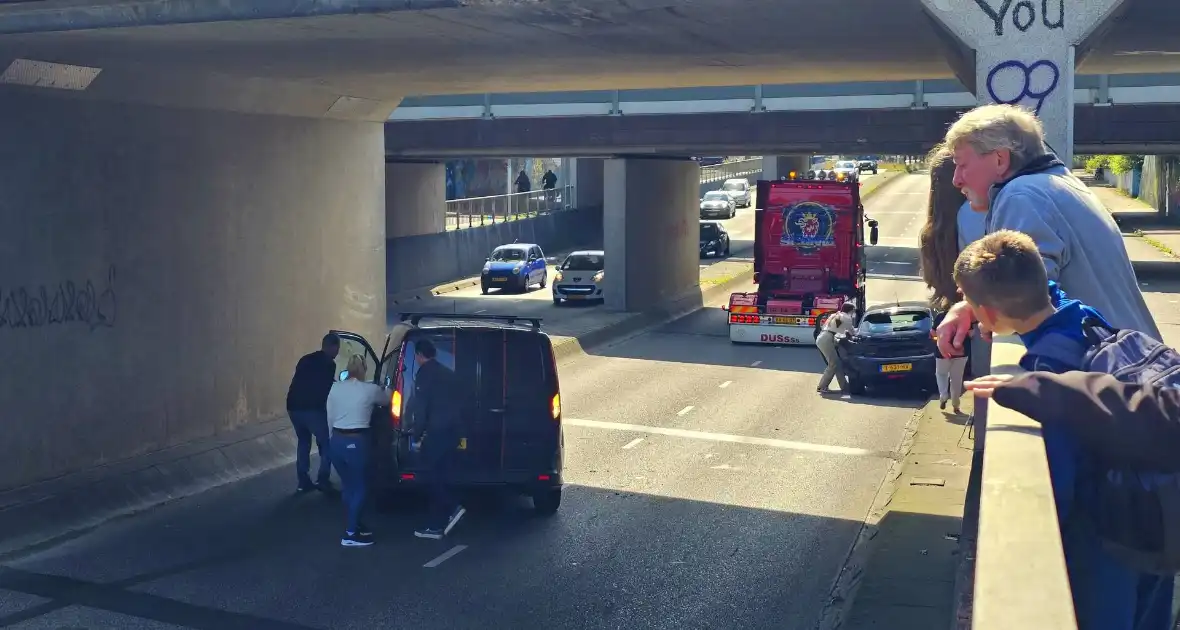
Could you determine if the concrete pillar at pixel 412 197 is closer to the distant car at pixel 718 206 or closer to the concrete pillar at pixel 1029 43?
the distant car at pixel 718 206

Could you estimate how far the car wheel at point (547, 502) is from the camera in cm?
1355

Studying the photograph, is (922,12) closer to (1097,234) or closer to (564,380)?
(1097,234)

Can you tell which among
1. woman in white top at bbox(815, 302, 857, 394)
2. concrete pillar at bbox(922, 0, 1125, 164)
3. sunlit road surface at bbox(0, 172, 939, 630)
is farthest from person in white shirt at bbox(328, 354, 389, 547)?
woman in white top at bbox(815, 302, 857, 394)

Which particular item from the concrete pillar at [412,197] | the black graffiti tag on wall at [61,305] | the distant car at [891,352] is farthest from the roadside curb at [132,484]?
the concrete pillar at [412,197]

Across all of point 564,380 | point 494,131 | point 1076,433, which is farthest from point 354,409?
point 494,131

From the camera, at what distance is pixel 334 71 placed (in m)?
15.6

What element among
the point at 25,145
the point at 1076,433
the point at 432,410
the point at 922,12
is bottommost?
the point at 432,410

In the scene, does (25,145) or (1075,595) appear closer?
(1075,595)

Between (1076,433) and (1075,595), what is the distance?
2.00 ft

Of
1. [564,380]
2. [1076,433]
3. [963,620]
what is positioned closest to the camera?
[1076,433]

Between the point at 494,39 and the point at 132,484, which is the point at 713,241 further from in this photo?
the point at 494,39

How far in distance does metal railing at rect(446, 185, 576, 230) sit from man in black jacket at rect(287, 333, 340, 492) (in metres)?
34.9

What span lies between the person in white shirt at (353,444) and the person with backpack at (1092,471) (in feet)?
29.4

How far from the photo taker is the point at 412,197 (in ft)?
159
